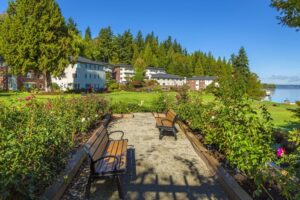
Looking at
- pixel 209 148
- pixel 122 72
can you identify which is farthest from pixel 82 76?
pixel 209 148

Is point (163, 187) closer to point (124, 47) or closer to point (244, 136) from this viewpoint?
point (244, 136)

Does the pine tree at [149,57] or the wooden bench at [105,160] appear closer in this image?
the wooden bench at [105,160]

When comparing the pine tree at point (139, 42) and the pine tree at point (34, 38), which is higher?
the pine tree at point (139, 42)

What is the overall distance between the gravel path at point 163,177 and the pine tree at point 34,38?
111 feet

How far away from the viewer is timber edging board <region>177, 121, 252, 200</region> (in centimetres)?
449

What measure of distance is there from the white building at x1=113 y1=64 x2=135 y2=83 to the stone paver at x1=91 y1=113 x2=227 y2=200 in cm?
8677

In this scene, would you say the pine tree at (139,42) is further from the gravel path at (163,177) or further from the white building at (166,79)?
the gravel path at (163,177)

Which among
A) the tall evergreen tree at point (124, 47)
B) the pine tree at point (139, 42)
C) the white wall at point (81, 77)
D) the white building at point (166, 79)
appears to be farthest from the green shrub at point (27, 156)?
the pine tree at point (139, 42)

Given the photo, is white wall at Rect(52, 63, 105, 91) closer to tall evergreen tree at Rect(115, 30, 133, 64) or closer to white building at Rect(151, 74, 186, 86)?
white building at Rect(151, 74, 186, 86)

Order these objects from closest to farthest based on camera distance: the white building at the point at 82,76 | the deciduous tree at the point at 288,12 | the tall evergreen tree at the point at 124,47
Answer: the deciduous tree at the point at 288,12
the white building at the point at 82,76
the tall evergreen tree at the point at 124,47

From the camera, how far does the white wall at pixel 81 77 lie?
58969 millimetres

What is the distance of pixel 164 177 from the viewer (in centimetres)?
582

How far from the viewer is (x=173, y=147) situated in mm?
8469

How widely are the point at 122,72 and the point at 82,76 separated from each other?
3691 centimetres
